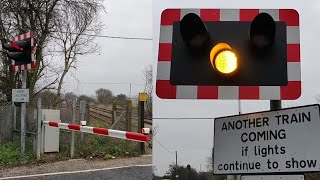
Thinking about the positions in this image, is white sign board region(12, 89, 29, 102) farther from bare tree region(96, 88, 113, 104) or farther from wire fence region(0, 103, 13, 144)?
bare tree region(96, 88, 113, 104)

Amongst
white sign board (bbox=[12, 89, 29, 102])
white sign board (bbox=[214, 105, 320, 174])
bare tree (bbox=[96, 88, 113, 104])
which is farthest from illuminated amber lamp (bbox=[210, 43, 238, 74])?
bare tree (bbox=[96, 88, 113, 104])

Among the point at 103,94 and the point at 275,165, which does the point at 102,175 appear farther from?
the point at 103,94

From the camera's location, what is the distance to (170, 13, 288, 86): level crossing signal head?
273 centimetres

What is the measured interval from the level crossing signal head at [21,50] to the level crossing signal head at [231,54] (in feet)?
26.7

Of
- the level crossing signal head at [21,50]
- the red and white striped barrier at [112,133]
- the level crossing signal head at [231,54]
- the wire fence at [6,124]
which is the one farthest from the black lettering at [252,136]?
the wire fence at [6,124]

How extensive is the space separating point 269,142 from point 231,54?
600 millimetres

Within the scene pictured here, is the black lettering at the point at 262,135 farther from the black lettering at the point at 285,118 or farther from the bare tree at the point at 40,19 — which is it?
the bare tree at the point at 40,19

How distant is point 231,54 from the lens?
8.89 ft

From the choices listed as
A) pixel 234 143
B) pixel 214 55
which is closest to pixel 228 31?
pixel 214 55

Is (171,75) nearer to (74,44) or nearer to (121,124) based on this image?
(121,124)

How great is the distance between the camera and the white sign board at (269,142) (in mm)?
2538

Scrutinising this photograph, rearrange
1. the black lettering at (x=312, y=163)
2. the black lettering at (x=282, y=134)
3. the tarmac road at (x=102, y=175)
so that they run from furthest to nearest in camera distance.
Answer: the tarmac road at (x=102, y=175), the black lettering at (x=282, y=134), the black lettering at (x=312, y=163)

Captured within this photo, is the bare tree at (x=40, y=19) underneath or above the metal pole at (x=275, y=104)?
above

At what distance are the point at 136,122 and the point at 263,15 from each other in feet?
33.6
